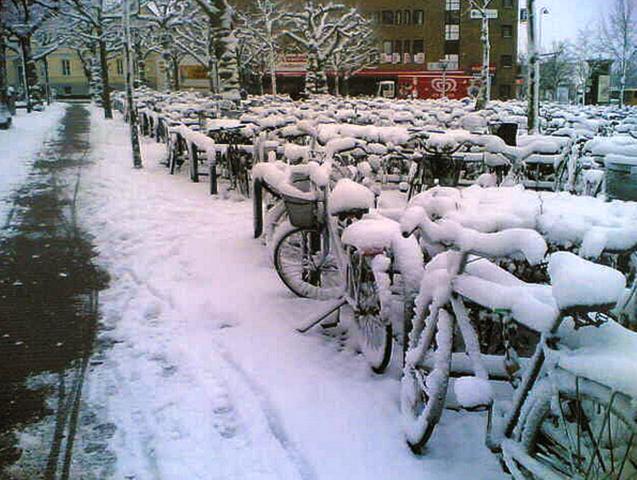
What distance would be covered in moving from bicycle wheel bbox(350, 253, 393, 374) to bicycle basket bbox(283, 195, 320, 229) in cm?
75

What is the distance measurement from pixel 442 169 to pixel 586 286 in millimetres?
7568

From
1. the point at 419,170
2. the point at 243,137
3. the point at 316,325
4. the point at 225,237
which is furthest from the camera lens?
the point at 243,137

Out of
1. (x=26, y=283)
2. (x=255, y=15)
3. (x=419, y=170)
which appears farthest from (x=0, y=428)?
(x=255, y=15)

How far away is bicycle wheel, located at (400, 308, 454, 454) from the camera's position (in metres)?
3.03

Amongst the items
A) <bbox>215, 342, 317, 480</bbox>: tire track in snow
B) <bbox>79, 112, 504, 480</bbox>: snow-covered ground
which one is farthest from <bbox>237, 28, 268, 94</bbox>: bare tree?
<bbox>215, 342, 317, 480</bbox>: tire track in snow

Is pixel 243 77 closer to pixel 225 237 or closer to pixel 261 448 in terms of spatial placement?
pixel 225 237

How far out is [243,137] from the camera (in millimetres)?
11172

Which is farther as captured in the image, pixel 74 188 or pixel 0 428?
pixel 74 188

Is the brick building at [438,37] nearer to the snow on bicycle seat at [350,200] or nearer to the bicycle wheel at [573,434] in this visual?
the snow on bicycle seat at [350,200]

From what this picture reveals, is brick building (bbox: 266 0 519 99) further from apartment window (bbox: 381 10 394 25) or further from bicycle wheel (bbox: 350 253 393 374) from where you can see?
bicycle wheel (bbox: 350 253 393 374)

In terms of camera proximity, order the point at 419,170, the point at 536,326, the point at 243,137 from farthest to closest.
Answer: the point at 243,137 → the point at 419,170 → the point at 536,326

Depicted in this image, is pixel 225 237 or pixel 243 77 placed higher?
pixel 243 77

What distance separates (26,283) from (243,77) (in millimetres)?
48535

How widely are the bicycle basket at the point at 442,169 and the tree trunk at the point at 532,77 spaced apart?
437cm
